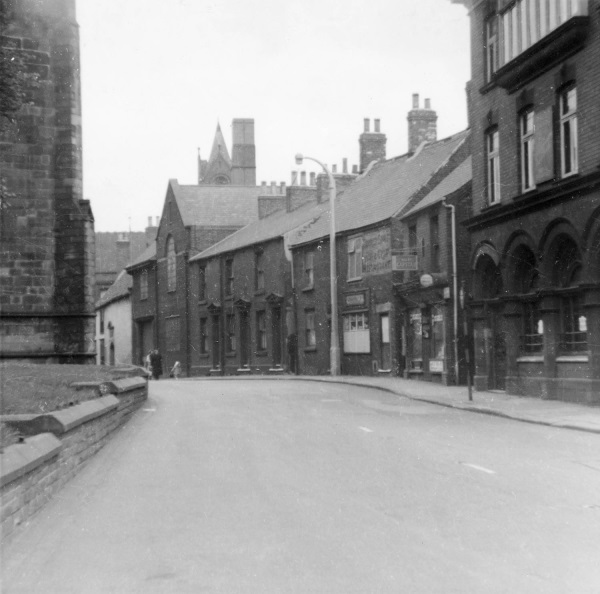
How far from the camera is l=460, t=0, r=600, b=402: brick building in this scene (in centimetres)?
2098

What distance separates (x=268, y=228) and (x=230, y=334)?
6139 mm

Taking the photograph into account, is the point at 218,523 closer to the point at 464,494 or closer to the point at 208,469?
the point at 464,494

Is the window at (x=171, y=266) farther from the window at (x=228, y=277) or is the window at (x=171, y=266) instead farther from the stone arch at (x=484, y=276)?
the stone arch at (x=484, y=276)

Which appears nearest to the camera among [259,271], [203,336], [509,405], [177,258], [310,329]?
[509,405]

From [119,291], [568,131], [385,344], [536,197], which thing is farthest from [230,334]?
[568,131]

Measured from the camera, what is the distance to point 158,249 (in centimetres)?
6269

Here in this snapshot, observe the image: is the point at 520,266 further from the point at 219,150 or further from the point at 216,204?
the point at 219,150

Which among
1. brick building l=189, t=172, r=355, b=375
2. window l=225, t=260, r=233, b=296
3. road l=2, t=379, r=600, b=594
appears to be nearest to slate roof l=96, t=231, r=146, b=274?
brick building l=189, t=172, r=355, b=375

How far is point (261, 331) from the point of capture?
4928 centimetres

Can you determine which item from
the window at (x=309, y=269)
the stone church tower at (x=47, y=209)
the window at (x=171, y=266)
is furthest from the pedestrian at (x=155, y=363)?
the stone church tower at (x=47, y=209)

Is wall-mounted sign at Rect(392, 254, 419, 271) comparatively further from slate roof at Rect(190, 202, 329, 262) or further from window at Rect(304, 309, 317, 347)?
slate roof at Rect(190, 202, 329, 262)

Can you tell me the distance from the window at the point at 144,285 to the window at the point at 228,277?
13.5m

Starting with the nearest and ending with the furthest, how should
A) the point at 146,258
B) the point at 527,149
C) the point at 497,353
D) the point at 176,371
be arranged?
the point at 527,149
the point at 497,353
the point at 176,371
the point at 146,258

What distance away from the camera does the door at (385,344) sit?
120 ft
